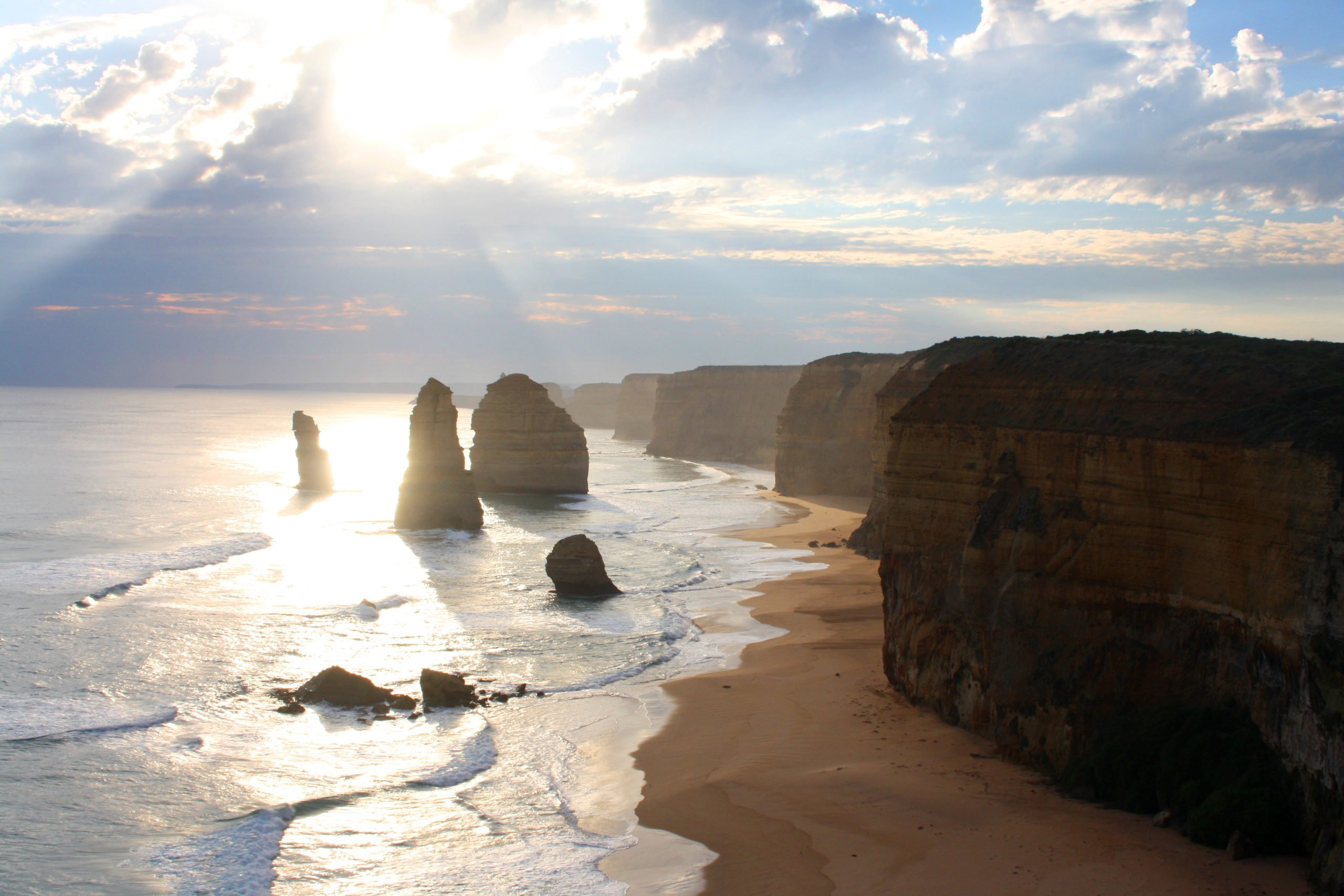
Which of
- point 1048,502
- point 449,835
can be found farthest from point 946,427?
point 449,835

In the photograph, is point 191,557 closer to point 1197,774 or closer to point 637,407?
point 1197,774

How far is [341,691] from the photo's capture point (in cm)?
1978

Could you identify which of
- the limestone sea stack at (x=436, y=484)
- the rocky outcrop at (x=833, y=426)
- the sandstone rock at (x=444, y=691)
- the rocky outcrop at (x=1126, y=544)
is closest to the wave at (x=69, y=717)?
the sandstone rock at (x=444, y=691)

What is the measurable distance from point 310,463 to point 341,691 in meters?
53.0

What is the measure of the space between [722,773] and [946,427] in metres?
7.19

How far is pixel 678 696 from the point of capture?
66.8 ft

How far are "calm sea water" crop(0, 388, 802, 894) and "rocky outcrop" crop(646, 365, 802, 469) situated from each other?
185 feet

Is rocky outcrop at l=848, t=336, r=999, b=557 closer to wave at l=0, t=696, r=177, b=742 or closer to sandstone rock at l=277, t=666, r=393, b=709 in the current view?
sandstone rock at l=277, t=666, r=393, b=709

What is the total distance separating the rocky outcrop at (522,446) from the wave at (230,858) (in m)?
48.3

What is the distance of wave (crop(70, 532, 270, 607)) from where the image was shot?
1190 inches

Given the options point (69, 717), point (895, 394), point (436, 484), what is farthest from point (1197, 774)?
point (436, 484)

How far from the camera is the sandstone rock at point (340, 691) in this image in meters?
19.7

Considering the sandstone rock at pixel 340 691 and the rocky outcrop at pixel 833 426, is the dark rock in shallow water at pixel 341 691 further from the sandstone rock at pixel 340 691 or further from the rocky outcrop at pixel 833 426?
the rocky outcrop at pixel 833 426

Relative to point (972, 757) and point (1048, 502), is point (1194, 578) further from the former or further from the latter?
point (972, 757)
